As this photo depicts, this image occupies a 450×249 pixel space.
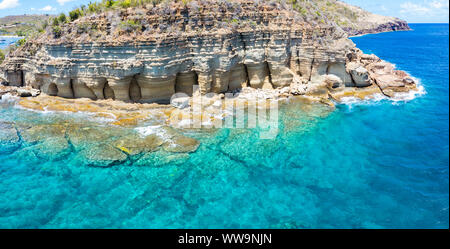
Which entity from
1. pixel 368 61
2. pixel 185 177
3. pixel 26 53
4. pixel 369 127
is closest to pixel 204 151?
pixel 185 177

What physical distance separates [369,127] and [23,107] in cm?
3519

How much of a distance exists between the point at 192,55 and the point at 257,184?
16430 millimetres

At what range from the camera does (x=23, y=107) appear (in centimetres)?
2833

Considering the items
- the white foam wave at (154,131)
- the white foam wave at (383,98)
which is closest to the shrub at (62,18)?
the white foam wave at (154,131)

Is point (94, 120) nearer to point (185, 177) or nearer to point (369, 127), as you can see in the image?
point (185, 177)

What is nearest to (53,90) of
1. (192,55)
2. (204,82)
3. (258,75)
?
(192,55)

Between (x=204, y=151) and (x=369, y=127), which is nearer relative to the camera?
(x=204, y=151)

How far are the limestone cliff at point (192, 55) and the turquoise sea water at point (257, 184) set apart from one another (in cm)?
827

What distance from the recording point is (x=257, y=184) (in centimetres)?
1822

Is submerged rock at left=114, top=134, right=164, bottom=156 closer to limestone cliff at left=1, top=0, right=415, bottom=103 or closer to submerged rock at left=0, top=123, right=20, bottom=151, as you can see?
limestone cliff at left=1, top=0, right=415, bottom=103

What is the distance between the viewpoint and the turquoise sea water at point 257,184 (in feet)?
50.6

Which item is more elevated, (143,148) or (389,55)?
(389,55)

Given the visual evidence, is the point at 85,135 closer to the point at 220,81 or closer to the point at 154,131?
the point at 154,131

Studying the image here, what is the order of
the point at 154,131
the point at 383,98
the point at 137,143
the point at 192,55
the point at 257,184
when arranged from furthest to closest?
the point at 383,98
the point at 192,55
the point at 154,131
the point at 137,143
the point at 257,184
